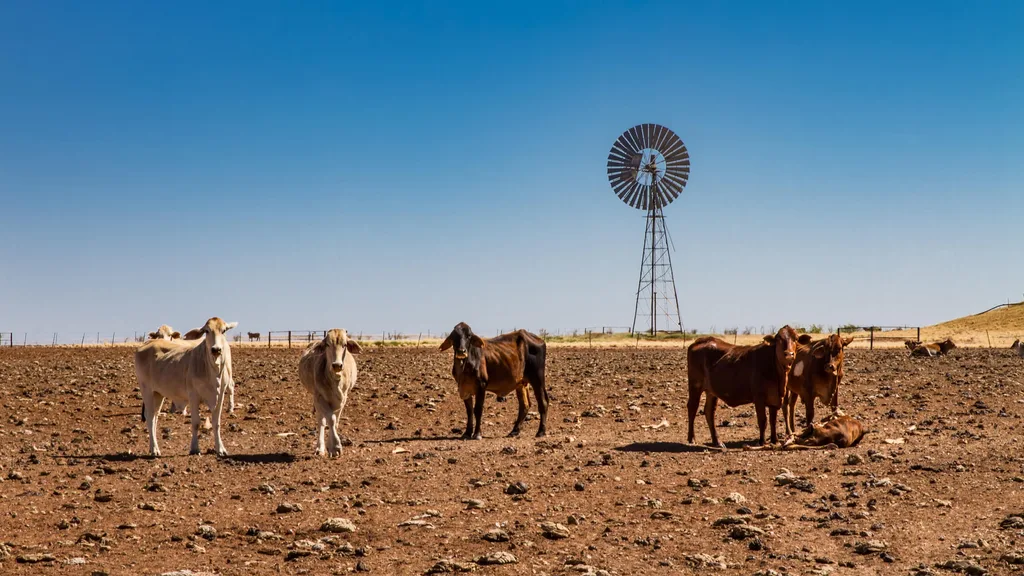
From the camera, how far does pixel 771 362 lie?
16016 mm

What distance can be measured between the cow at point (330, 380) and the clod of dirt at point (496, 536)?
5789 mm

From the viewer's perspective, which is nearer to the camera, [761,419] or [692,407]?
[761,419]

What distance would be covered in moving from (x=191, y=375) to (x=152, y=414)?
3.41ft

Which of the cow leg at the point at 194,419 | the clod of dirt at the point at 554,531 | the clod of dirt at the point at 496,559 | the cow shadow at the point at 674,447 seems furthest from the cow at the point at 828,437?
the cow leg at the point at 194,419

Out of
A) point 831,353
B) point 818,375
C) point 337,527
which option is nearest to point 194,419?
point 337,527

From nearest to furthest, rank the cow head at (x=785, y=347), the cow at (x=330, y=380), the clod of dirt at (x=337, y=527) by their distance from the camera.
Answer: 1. the clod of dirt at (x=337, y=527)
2. the cow at (x=330, y=380)
3. the cow head at (x=785, y=347)

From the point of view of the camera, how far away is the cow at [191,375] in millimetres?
15469

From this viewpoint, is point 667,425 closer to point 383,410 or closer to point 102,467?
point 383,410

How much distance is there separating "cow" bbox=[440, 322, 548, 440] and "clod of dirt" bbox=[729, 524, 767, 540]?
8300 mm

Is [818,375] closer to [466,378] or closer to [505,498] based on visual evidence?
[466,378]

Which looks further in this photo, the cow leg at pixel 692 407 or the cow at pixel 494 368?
the cow at pixel 494 368

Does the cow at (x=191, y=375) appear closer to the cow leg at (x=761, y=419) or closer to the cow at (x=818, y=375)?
the cow leg at (x=761, y=419)

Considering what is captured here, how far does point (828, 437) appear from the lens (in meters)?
15.8

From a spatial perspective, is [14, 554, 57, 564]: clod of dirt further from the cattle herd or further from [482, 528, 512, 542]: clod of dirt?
the cattle herd
